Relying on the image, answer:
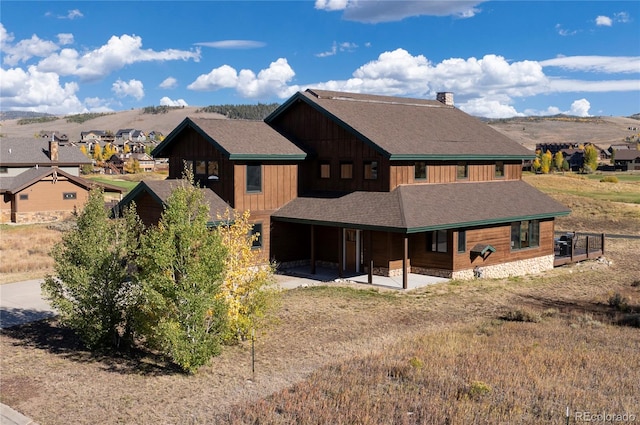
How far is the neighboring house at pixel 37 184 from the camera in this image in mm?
49125

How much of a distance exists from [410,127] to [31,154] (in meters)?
39.1

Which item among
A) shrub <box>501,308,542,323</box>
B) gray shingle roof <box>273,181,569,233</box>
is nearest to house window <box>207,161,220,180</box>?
gray shingle roof <box>273,181,569,233</box>

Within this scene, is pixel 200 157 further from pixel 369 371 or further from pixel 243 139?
pixel 369 371

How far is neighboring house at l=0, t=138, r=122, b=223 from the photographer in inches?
1934

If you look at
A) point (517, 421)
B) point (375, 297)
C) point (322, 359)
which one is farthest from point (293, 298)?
point (517, 421)

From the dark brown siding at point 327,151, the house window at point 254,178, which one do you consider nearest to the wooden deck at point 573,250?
the dark brown siding at point 327,151

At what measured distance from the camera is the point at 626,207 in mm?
58500

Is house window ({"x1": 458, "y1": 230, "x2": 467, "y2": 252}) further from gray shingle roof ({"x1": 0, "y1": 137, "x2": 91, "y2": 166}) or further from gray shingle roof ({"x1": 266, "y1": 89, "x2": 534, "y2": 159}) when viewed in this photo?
gray shingle roof ({"x1": 0, "y1": 137, "x2": 91, "y2": 166})

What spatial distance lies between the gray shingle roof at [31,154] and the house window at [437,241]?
128 feet

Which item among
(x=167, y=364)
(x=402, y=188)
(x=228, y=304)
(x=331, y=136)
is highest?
(x=331, y=136)

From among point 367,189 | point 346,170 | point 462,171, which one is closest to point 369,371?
point 367,189

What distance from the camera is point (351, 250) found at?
28156mm

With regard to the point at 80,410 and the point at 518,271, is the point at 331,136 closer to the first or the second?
the point at 518,271

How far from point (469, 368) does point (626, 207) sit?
52.1 m
